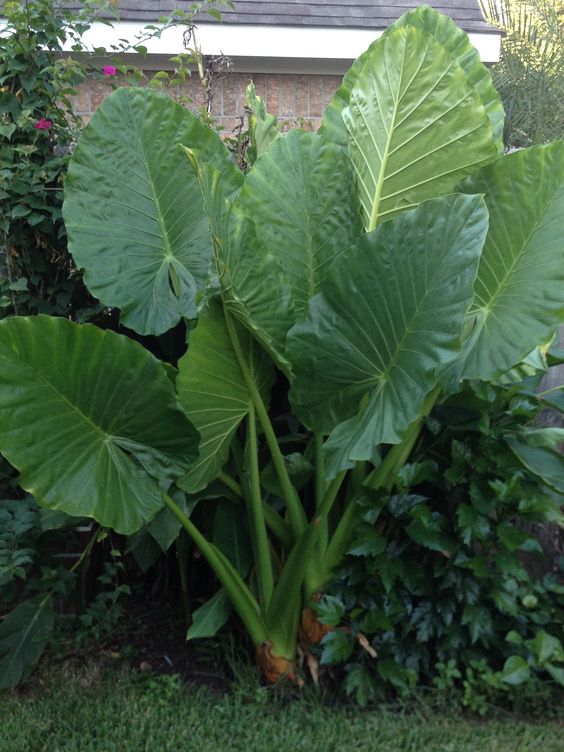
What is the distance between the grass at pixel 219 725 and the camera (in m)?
2.30

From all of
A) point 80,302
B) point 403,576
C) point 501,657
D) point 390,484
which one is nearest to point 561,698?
point 501,657

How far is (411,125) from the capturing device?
8.25ft

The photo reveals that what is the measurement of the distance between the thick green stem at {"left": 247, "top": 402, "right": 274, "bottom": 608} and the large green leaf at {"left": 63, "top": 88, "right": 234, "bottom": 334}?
0.41 metres

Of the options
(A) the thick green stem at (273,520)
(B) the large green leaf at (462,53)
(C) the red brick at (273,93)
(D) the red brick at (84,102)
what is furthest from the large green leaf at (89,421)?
(C) the red brick at (273,93)

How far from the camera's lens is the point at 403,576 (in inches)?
99.8

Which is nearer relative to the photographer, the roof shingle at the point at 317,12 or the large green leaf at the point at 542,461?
the large green leaf at the point at 542,461

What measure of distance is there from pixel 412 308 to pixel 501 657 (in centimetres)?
114

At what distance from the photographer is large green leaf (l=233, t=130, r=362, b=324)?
99.7 inches

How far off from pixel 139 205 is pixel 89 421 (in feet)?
2.60

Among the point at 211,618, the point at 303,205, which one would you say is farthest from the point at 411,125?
the point at 211,618

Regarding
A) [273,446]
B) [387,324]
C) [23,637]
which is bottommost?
[23,637]

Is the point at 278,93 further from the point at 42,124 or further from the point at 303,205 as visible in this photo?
the point at 303,205

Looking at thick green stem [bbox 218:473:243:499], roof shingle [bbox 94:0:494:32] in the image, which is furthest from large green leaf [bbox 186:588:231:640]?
roof shingle [bbox 94:0:494:32]

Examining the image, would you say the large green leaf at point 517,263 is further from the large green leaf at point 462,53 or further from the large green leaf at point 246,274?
the large green leaf at point 246,274
